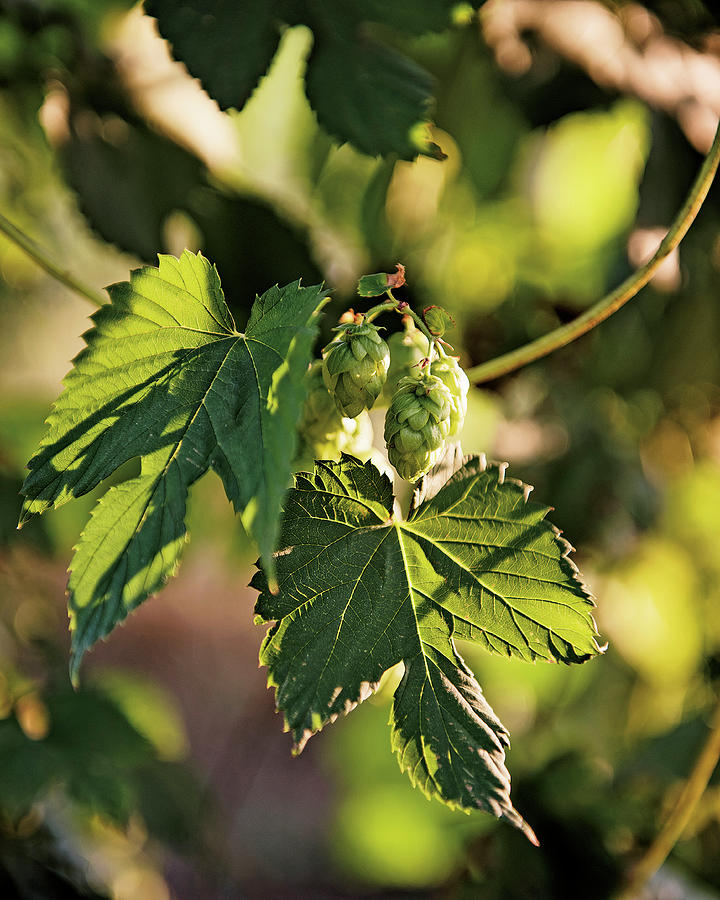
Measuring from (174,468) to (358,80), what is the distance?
1.47 feet

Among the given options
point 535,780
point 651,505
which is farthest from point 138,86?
point 535,780

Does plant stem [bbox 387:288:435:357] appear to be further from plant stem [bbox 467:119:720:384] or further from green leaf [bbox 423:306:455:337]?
plant stem [bbox 467:119:720:384]

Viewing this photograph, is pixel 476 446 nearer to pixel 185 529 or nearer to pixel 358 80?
pixel 358 80

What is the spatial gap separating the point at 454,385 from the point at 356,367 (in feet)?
0.25

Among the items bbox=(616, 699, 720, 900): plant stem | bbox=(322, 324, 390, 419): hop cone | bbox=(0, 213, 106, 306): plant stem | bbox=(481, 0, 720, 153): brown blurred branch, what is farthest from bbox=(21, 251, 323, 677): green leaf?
bbox=(616, 699, 720, 900): plant stem

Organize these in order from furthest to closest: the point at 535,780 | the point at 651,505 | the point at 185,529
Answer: the point at 651,505
the point at 535,780
the point at 185,529

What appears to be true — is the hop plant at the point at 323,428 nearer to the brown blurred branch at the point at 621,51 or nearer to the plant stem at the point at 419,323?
the plant stem at the point at 419,323

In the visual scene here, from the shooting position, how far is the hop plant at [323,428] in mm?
541

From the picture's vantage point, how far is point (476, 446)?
1.36m

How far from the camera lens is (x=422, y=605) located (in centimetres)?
52

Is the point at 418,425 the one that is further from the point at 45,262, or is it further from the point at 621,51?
the point at 621,51

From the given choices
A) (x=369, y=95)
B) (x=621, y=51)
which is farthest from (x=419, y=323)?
(x=621, y=51)

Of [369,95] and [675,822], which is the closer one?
[369,95]

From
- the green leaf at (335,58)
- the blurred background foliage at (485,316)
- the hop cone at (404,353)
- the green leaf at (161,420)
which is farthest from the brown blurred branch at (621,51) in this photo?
the green leaf at (161,420)
